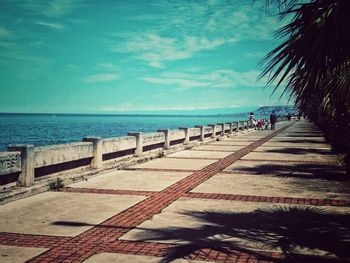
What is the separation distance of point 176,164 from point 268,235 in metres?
7.96

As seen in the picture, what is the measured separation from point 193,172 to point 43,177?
4471mm

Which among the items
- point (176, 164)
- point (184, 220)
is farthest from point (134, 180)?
point (184, 220)

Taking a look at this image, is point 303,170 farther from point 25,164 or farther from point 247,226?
point 25,164

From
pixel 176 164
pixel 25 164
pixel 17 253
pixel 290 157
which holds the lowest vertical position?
pixel 17 253

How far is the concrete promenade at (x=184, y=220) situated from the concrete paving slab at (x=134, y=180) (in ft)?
0.09

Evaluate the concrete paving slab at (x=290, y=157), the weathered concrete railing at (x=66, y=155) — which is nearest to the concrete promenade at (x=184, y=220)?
the weathered concrete railing at (x=66, y=155)

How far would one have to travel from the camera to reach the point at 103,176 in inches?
417

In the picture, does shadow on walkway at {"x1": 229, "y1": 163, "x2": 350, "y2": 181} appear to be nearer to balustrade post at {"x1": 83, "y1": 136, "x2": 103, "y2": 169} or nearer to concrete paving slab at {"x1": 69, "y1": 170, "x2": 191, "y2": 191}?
concrete paving slab at {"x1": 69, "y1": 170, "x2": 191, "y2": 191}

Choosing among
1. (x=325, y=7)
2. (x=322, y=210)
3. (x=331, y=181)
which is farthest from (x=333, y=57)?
(x=331, y=181)

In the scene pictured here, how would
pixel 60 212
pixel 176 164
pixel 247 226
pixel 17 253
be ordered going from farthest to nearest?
pixel 176 164 → pixel 60 212 → pixel 247 226 → pixel 17 253

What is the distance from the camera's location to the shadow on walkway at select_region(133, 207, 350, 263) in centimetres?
461

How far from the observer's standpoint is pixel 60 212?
21.5 feet

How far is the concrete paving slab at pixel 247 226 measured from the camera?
196 inches

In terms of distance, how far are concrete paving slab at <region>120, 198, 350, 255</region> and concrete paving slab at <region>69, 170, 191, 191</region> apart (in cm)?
191
